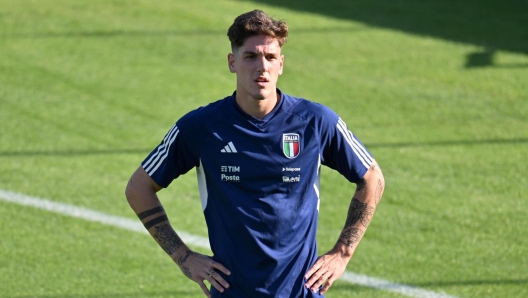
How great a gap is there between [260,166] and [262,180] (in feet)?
0.25

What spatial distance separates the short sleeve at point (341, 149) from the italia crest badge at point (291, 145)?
148 mm

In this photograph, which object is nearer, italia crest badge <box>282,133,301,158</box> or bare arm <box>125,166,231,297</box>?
italia crest badge <box>282,133,301,158</box>

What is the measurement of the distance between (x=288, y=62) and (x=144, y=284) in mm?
5699

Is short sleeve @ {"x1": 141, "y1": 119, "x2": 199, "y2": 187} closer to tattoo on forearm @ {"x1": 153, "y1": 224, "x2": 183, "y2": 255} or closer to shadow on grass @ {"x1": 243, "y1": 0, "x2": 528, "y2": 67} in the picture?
tattoo on forearm @ {"x1": 153, "y1": 224, "x2": 183, "y2": 255}

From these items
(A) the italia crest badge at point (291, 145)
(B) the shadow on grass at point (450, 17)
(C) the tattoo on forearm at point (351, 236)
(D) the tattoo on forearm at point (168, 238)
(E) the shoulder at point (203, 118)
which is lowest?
(B) the shadow on grass at point (450, 17)

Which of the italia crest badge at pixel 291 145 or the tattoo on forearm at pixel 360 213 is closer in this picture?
the italia crest badge at pixel 291 145

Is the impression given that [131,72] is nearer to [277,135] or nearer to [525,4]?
[525,4]

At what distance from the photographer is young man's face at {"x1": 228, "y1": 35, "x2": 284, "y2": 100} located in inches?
172

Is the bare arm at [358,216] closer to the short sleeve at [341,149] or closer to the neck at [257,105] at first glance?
the short sleeve at [341,149]

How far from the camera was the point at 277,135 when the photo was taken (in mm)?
4453

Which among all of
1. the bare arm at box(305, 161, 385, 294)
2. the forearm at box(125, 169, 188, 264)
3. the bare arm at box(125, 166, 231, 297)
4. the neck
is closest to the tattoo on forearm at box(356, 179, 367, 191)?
the bare arm at box(305, 161, 385, 294)

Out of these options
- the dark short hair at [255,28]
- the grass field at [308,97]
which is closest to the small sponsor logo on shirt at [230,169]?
the dark short hair at [255,28]

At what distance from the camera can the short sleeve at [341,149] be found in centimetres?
452

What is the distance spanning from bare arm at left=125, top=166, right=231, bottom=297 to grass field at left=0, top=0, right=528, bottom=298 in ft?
7.21
